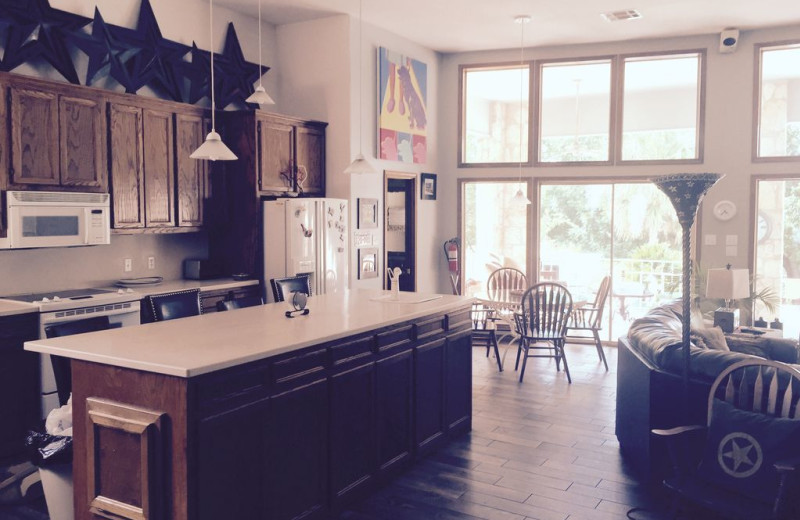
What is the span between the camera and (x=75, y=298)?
15.3 feet

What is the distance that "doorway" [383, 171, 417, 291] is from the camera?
25.4ft

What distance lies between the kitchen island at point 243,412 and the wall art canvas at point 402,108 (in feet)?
11.8

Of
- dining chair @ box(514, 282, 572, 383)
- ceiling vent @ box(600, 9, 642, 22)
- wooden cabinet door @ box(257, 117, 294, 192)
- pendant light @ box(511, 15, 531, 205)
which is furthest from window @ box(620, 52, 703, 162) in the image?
wooden cabinet door @ box(257, 117, 294, 192)

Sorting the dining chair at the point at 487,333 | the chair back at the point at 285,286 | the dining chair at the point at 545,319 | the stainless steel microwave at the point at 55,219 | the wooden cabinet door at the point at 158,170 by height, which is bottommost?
the dining chair at the point at 487,333

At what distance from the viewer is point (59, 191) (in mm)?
4730

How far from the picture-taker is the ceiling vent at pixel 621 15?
655 centimetres

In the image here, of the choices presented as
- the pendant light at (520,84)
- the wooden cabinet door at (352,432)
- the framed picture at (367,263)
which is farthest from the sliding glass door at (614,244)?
the wooden cabinet door at (352,432)

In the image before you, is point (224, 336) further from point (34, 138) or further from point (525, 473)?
point (34, 138)

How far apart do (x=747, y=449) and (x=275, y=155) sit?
4.58 m

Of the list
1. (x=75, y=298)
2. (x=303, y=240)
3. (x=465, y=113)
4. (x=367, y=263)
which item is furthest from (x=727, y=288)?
(x=75, y=298)

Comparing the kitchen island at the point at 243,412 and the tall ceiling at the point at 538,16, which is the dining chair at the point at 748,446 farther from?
the tall ceiling at the point at 538,16

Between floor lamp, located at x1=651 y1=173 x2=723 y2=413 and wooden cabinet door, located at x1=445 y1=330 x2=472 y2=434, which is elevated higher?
floor lamp, located at x1=651 y1=173 x2=723 y2=413

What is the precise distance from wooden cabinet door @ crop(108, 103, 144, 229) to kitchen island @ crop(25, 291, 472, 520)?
1.75m

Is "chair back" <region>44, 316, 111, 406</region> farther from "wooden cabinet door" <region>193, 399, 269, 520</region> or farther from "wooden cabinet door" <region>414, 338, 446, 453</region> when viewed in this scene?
"wooden cabinet door" <region>414, 338, 446, 453</region>
